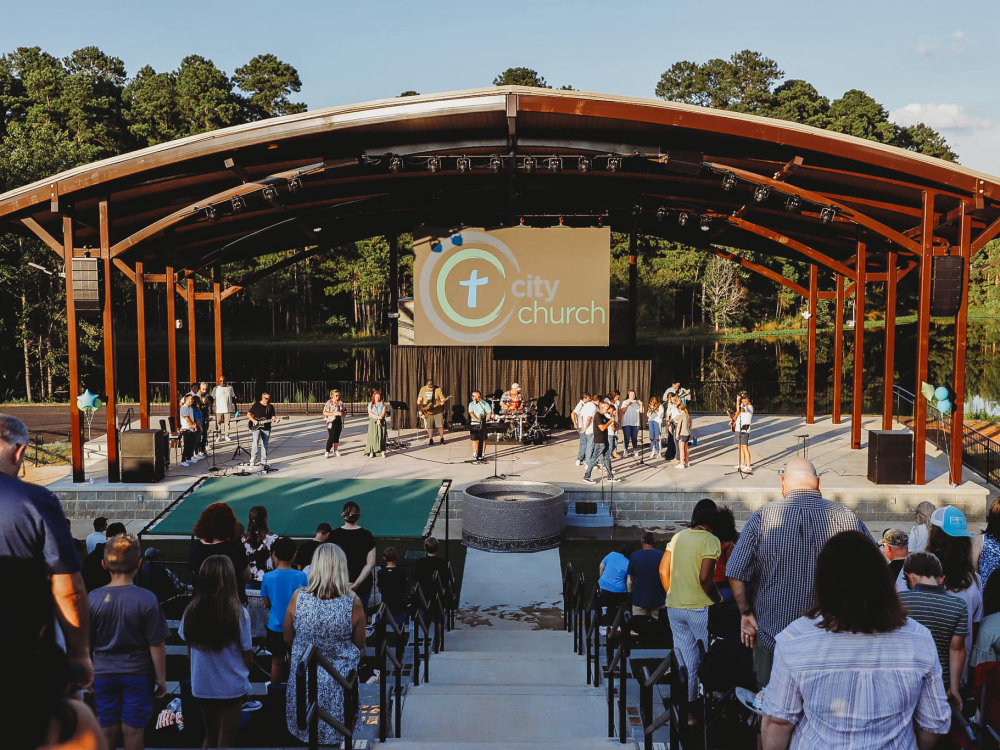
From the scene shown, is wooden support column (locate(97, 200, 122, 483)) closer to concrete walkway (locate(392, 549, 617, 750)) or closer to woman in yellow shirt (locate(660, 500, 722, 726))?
concrete walkway (locate(392, 549, 617, 750))

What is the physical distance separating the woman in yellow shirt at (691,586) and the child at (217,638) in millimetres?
2753

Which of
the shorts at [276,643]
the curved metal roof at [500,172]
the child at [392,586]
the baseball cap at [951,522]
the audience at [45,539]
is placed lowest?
A: the child at [392,586]

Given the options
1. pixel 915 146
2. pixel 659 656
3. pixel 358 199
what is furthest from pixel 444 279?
pixel 915 146

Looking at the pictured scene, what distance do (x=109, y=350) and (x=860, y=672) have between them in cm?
1411

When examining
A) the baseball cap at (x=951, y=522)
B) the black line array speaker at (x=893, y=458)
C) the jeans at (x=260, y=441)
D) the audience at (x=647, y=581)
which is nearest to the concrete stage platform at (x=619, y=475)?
the black line array speaker at (x=893, y=458)

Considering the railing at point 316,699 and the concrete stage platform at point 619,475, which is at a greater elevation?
the railing at point 316,699

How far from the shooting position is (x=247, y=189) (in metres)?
15.0

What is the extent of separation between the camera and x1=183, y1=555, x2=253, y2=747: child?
4.32 metres

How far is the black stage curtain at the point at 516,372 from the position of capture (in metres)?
21.6

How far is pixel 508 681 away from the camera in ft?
22.0

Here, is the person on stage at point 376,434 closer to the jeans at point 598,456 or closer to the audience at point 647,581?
the jeans at point 598,456

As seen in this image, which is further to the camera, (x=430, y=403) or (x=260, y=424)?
(x=430, y=403)

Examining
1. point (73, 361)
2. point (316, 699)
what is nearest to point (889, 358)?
point (73, 361)

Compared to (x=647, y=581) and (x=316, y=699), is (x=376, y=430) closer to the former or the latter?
(x=647, y=581)
